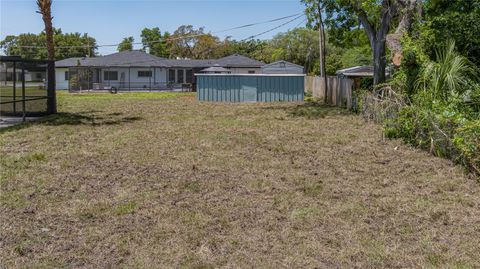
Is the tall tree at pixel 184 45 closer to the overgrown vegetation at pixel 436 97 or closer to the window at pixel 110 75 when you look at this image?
the window at pixel 110 75

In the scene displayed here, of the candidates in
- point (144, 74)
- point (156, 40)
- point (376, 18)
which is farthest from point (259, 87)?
point (156, 40)

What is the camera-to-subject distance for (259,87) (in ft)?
81.5

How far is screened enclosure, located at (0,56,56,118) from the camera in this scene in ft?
50.2

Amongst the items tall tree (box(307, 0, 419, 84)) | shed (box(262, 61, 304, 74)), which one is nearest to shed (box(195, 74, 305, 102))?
tall tree (box(307, 0, 419, 84))

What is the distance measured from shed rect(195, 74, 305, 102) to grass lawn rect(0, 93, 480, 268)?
13.8 metres

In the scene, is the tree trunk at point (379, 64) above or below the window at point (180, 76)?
below

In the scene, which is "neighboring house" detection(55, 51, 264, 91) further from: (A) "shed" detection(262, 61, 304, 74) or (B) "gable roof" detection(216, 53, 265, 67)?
(A) "shed" detection(262, 61, 304, 74)

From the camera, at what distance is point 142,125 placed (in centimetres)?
1375

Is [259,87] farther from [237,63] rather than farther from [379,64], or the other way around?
[237,63]

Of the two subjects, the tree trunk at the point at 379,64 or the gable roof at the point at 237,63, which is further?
the gable roof at the point at 237,63

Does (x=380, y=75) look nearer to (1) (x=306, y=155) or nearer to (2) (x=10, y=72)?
(1) (x=306, y=155)

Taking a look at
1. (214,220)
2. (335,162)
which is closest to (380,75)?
(335,162)

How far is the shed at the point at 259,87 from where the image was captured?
81.0 ft

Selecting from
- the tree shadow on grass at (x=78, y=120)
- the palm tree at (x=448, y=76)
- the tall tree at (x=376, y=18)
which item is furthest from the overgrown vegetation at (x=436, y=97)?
the tree shadow on grass at (x=78, y=120)
